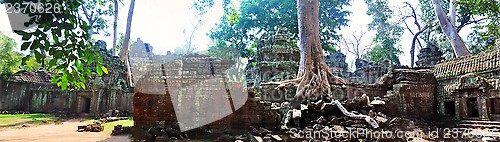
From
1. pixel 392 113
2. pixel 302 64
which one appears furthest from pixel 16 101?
pixel 392 113

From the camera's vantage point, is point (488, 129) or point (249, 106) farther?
point (488, 129)

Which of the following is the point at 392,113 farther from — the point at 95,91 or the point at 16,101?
the point at 16,101

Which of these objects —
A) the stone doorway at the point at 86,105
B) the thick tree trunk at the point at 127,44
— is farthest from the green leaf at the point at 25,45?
the thick tree trunk at the point at 127,44

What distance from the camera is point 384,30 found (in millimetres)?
30469

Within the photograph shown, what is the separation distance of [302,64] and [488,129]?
7177 mm

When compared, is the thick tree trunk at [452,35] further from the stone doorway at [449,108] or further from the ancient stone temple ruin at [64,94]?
the ancient stone temple ruin at [64,94]

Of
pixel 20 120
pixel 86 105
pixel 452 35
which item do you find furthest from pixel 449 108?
pixel 86 105

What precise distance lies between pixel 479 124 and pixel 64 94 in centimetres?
2258

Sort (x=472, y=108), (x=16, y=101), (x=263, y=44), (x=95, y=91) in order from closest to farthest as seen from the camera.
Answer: (x=472, y=108) → (x=95, y=91) → (x=16, y=101) → (x=263, y=44)

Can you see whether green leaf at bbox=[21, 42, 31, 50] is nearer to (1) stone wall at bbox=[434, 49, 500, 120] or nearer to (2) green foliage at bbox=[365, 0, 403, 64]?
(1) stone wall at bbox=[434, 49, 500, 120]

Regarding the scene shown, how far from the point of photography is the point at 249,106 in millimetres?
8023

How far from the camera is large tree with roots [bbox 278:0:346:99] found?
1247cm

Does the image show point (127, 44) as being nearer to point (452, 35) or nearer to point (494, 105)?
point (452, 35)

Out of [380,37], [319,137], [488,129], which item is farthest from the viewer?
[380,37]
